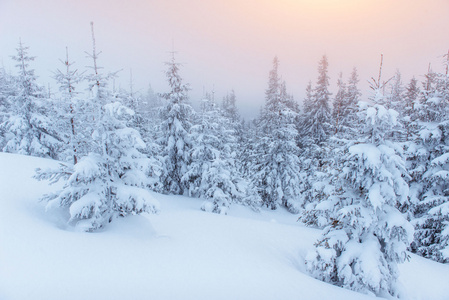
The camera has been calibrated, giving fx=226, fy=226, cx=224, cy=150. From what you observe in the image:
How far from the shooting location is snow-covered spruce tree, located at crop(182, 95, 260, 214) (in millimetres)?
18094

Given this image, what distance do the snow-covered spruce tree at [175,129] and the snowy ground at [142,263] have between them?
949 centimetres

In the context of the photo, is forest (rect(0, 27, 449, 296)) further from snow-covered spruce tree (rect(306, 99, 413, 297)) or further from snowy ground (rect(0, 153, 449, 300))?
snowy ground (rect(0, 153, 449, 300))

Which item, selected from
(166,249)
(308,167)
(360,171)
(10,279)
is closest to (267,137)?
(308,167)

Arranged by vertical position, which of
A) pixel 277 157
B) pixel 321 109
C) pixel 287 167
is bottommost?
pixel 287 167

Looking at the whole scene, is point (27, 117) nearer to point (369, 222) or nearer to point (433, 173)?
point (369, 222)

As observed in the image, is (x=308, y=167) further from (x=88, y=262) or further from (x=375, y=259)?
(x=88, y=262)

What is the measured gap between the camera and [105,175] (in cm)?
872

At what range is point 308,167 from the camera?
26469 mm

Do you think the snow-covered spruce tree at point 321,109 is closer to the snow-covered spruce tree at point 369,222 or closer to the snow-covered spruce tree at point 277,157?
the snow-covered spruce tree at point 277,157

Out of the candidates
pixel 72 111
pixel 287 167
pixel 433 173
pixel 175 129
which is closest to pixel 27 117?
pixel 72 111

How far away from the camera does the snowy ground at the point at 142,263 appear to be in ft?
18.7

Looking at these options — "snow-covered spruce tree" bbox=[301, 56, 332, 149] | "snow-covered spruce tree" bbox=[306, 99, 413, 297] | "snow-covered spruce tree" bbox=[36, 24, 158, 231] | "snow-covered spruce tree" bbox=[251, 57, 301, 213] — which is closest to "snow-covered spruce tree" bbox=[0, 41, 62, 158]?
"snow-covered spruce tree" bbox=[36, 24, 158, 231]

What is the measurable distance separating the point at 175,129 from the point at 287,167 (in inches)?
485

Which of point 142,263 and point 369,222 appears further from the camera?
point 369,222
